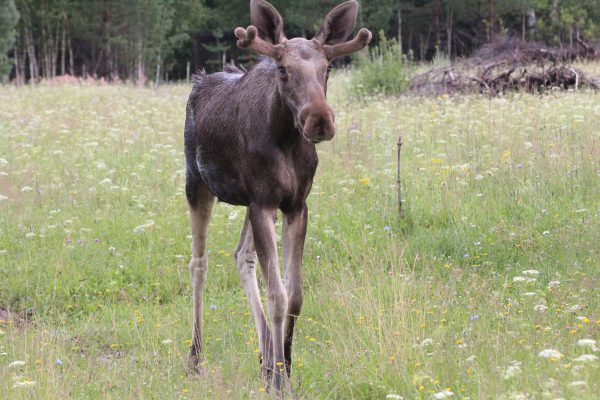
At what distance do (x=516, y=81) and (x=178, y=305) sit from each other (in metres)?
11.6

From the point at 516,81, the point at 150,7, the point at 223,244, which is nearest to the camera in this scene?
the point at 223,244

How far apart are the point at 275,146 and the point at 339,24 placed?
3.00ft

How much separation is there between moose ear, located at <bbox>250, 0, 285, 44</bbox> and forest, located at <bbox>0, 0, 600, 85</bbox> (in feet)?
121

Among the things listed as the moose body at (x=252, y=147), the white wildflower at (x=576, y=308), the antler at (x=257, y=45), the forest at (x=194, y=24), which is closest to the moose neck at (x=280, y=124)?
the moose body at (x=252, y=147)

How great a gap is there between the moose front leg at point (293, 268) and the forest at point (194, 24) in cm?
3706

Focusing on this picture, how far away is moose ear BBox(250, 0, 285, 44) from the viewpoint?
5344 millimetres

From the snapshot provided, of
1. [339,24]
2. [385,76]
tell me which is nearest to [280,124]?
[339,24]

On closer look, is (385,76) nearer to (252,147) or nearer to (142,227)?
(142,227)

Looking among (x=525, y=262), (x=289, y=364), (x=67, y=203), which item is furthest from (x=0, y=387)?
(x=67, y=203)

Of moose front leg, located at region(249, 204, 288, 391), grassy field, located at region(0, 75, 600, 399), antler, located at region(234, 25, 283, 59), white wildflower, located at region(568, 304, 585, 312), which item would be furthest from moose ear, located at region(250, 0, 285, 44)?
white wildflower, located at region(568, 304, 585, 312)

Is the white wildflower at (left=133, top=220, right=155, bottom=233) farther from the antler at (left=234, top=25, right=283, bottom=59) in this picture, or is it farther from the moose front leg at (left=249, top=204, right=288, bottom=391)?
the antler at (left=234, top=25, right=283, bottom=59)

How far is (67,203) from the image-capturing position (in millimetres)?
10289

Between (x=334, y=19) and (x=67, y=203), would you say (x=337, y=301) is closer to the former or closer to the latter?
(x=334, y=19)

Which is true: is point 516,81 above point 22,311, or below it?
above
